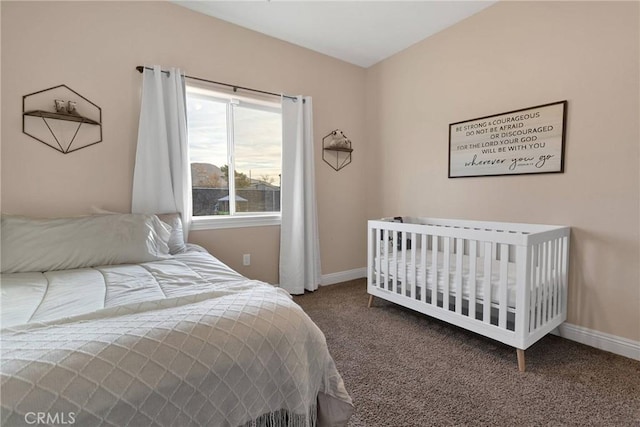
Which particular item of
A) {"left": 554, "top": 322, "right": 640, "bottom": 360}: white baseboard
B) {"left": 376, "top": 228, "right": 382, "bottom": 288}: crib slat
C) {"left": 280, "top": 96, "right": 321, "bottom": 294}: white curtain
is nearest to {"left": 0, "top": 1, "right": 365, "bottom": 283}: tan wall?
{"left": 280, "top": 96, "right": 321, "bottom": 294}: white curtain

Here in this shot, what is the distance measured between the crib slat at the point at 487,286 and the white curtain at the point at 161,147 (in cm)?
217

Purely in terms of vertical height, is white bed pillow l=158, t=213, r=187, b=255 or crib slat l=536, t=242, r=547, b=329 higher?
white bed pillow l=158, t=213, r=187, b=255

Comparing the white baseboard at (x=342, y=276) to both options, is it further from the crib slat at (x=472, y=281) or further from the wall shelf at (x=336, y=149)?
the crib slat at (x=472, y=281)

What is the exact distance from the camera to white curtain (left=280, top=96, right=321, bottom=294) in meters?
2.96

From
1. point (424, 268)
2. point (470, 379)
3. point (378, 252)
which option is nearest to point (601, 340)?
point (470, 379)

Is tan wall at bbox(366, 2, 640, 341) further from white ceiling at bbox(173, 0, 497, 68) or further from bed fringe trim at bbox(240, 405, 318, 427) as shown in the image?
bed fringe trim at bbox(240, 405, 318, 427)

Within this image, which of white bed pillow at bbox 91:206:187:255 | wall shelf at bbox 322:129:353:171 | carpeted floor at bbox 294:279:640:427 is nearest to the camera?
carpeted floor at bbox 294:279:640:427

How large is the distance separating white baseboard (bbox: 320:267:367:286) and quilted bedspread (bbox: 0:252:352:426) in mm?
2203

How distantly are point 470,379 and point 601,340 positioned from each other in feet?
3.47

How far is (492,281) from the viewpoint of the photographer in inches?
74.9

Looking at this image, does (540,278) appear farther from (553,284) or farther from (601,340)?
(601,340)

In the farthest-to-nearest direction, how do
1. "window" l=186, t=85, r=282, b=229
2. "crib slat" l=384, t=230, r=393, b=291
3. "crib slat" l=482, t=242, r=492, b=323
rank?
1. "window" l=186, t=85, r=282, b=229
2. "crib slat" l=384, t=230, r=393, b=291
3. "crib slat" l=482, t=242, r=492, b=323

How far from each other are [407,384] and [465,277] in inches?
32.1

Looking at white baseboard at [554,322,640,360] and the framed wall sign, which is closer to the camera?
white baseboard at [554,322,640,360]
